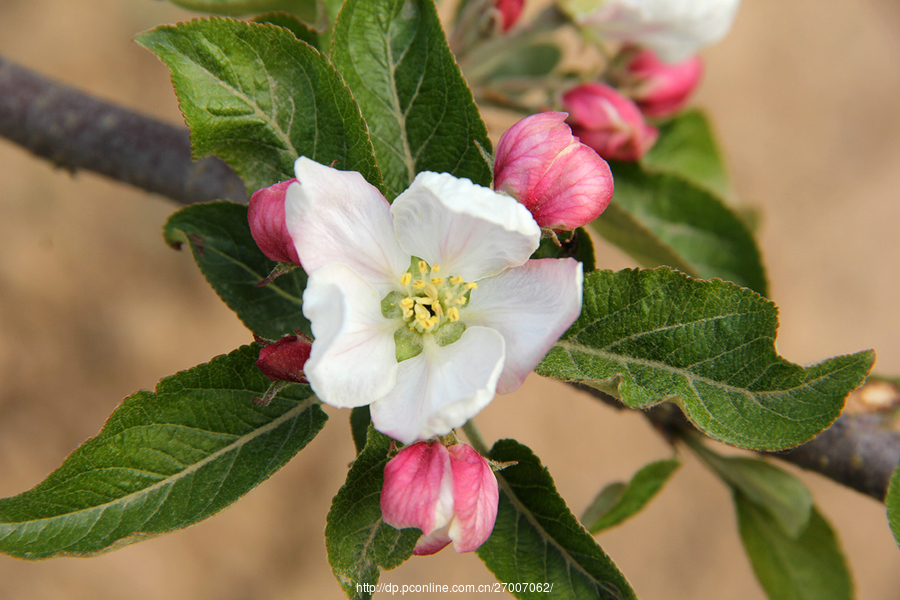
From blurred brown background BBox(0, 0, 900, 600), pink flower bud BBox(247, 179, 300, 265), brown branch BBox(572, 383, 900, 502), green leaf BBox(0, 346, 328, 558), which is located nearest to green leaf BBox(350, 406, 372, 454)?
green leaf BBox(0, 346, 328, 558)

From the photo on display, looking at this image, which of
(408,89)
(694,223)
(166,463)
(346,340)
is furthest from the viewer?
(694,223)

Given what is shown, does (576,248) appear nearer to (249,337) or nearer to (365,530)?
(365,530)

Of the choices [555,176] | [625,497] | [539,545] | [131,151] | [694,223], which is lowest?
[625,497]

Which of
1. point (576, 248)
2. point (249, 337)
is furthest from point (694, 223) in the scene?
point (249, 337)

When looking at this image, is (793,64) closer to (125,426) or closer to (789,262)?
(789,262)

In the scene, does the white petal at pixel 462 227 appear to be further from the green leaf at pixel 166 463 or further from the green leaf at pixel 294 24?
the green leaf at pixel 294 24

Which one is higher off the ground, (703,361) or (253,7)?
(253,7)
